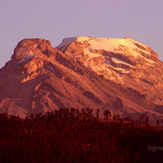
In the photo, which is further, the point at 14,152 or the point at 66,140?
the point at 66,140

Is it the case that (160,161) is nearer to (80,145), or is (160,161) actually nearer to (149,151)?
(149,151)

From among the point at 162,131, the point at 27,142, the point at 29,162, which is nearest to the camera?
the point at 29,162

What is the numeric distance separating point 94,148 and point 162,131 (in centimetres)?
3317

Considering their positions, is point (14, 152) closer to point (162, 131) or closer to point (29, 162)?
point (29, 162)

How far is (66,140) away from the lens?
7510 inches

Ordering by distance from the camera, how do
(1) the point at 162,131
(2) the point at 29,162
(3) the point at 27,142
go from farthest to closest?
(1) the point at 162,131 → (3) the point at 27,142 → (2) the point at 29,162

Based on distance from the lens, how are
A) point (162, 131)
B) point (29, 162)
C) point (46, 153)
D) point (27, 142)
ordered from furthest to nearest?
point (162, 131), point (27, 142), point (46, 153), point (29, 162)

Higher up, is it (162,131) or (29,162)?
(162,131)

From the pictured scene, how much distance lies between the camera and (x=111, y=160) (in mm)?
165375

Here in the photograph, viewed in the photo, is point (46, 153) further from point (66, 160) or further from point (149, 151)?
point (149, 151)

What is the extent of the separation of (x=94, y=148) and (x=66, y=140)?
1691 cm

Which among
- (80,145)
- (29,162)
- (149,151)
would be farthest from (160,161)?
(29,162)

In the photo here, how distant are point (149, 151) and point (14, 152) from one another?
143ft

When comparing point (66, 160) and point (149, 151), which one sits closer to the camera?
point (66, 160)
